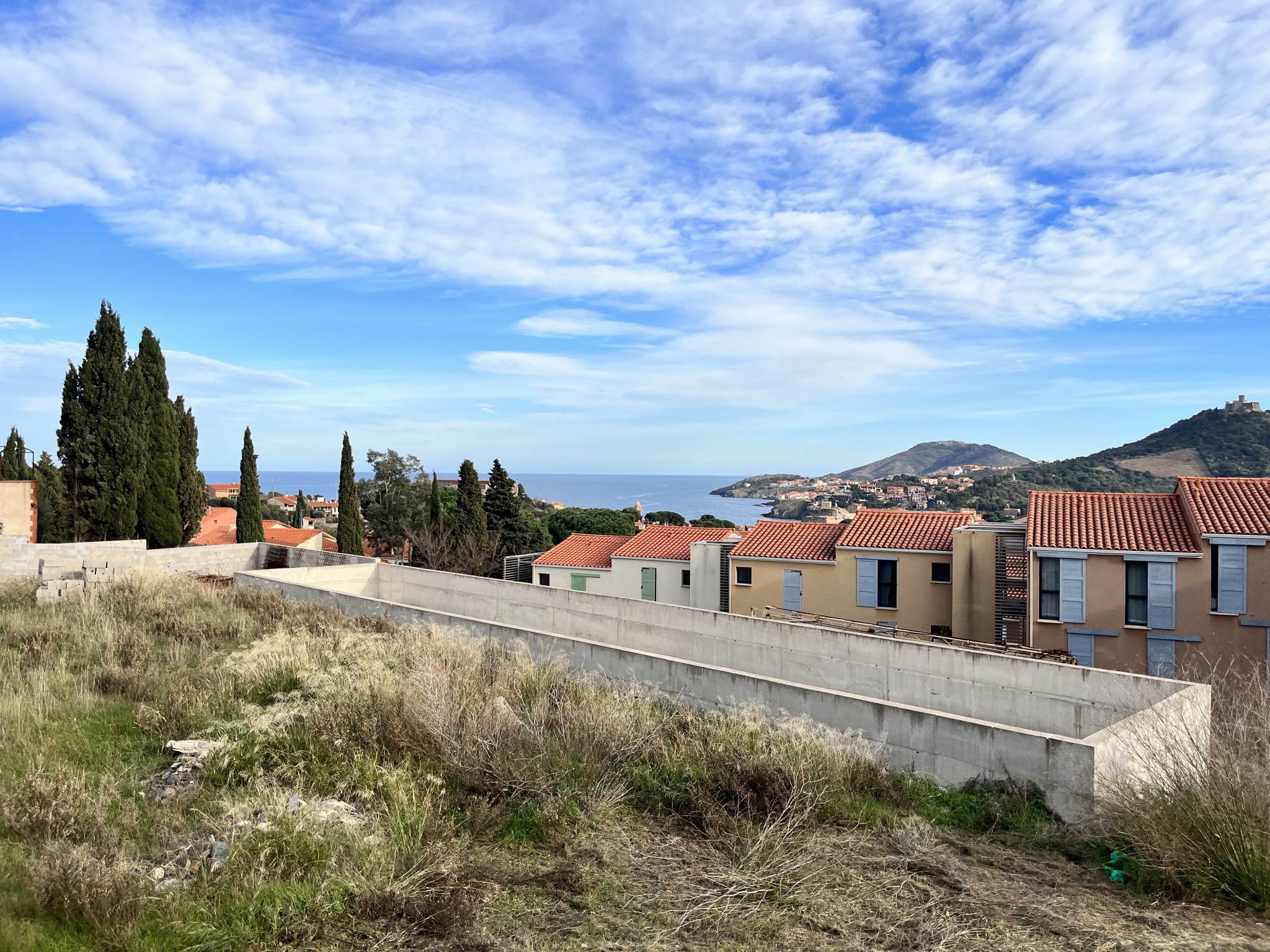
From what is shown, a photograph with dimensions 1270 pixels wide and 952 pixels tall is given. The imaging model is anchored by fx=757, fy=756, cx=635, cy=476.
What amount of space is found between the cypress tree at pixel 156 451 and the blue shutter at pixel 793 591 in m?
20.2

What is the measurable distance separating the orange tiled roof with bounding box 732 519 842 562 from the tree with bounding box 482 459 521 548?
54.2ft

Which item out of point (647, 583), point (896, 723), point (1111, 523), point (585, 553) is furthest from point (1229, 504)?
point (585, 553)

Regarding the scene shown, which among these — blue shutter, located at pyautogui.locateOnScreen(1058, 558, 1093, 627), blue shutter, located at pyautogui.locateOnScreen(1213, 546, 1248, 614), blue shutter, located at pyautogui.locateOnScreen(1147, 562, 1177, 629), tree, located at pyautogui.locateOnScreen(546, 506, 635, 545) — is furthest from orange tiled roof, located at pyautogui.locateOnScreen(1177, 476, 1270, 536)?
tree, located at pyautogui.locateOnScreen(546, 506, 635, 545)

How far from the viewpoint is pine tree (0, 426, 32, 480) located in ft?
108

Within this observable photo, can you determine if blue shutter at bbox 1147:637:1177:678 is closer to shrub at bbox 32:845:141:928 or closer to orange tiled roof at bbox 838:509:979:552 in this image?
orange tiled roof at bbox 838:509:979:552

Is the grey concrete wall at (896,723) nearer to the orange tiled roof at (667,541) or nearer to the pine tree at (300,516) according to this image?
the orange tiled roof at (667,541)

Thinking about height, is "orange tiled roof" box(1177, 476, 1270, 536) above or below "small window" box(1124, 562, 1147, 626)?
→ above

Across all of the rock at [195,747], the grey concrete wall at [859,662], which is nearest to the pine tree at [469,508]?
the grey concrete wall at [859,662]

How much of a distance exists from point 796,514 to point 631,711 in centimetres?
5881

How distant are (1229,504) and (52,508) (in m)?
36.8

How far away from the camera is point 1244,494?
17.1 meters

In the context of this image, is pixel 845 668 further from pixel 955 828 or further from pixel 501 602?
pixel 501 602

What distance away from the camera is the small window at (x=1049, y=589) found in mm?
17609

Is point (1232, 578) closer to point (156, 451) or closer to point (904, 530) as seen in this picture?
point (904, 530)
